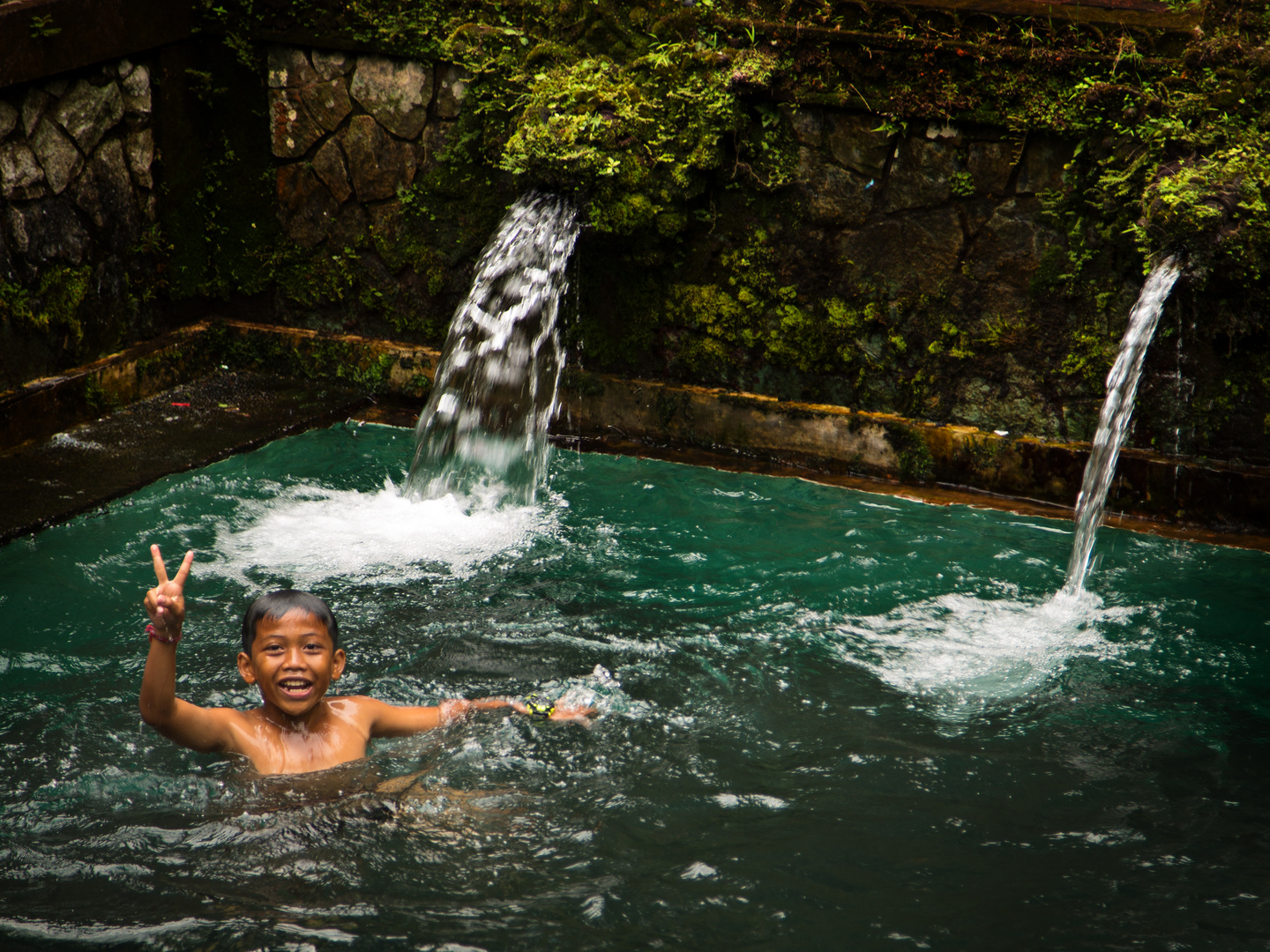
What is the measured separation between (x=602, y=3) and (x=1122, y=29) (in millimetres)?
2815

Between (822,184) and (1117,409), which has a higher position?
(822,184)

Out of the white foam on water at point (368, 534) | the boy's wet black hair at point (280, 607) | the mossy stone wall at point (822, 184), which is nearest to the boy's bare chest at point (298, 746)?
the boy's wet black hair at point (280, 607)

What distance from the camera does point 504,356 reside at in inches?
257

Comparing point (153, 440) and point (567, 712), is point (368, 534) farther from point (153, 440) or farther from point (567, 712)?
point (567, 712)

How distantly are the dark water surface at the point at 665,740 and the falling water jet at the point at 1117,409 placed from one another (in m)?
0.16

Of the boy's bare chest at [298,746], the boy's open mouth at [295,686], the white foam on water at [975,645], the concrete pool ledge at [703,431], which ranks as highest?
the concrete pool ledge at [703,431]

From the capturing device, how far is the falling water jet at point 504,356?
6.39 metres

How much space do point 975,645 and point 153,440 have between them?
4.63 m

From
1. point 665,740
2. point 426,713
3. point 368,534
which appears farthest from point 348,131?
point 665,740

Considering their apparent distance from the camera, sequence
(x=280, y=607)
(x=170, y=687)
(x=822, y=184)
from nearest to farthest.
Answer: (x=170, y=687) < (x=280, y=607) < (x=822, y=184)

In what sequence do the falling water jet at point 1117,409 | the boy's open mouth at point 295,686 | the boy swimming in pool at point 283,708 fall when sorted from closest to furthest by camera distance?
1. the boy swimming in pool at point 283,708
2. the boy's open mouth at point 295,686
3. the falling water jet at point 1117,409

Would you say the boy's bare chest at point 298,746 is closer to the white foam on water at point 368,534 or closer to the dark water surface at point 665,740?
the dark water surface at point 665,740

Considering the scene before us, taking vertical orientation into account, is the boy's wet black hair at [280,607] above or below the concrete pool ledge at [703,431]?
below

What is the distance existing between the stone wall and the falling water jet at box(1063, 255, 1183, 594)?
5683mm
